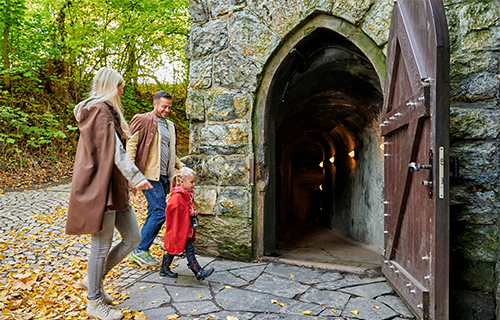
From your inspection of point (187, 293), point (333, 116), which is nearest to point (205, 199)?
point (187, 293)

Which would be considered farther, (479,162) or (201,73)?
(201,73)

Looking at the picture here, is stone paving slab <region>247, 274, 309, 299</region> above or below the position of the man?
below

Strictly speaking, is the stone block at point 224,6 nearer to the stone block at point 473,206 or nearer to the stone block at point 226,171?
the stone block at point 226,171

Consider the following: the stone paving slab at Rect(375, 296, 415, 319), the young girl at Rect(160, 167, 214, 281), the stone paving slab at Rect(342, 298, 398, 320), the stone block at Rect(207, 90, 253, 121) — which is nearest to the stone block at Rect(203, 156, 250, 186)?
the stone block at Rect(207, 90, 253, 121)

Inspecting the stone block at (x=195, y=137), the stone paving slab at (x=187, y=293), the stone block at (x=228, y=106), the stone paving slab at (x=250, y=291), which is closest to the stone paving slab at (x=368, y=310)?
the stone paving slab at (x=250, y=291)

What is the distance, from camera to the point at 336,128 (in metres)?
7.10

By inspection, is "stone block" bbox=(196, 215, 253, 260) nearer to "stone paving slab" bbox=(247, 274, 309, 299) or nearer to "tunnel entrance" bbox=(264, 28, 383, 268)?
"tunnel entrance" bbox=(264, 28, 383, 268)

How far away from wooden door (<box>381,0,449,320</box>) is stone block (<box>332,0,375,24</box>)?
1.49ft

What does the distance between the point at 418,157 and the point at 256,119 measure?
188cm

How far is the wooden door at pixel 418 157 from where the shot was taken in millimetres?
2061

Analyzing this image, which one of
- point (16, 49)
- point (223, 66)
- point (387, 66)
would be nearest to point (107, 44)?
point (16, 49)

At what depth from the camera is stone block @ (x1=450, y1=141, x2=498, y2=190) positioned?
259cm

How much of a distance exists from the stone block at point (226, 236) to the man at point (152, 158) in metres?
0.60

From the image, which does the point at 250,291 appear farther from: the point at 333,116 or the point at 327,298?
the point at 333,116
